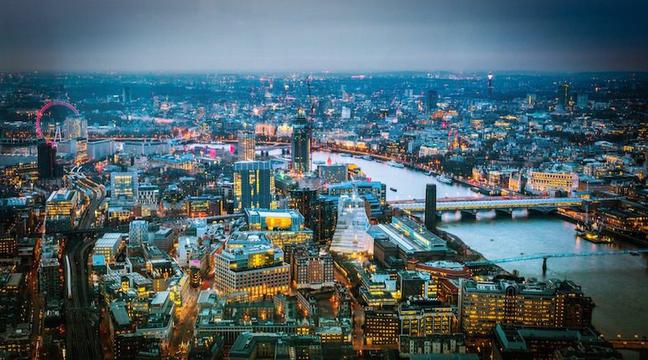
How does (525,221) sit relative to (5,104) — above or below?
below

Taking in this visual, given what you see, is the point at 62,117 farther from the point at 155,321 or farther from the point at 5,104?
the point at 155,321

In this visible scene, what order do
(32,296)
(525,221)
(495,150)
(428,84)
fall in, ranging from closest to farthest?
(32,296), (525,221), (495,150), (428,84)

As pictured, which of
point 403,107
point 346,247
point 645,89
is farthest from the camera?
point 403,107

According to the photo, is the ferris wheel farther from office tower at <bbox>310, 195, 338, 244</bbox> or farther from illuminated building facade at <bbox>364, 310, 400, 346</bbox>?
illuminated building facade at <bbox>364, 310, 400, 346</bbox>

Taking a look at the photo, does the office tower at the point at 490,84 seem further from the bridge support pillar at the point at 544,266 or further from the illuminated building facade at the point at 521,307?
the illuminated building facade at the point at 521,307

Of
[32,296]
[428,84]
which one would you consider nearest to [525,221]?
[32,296]

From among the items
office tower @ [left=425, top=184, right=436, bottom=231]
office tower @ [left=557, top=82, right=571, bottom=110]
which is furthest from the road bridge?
office tower @ [left=557, top=82, right=571, bottom=110]
